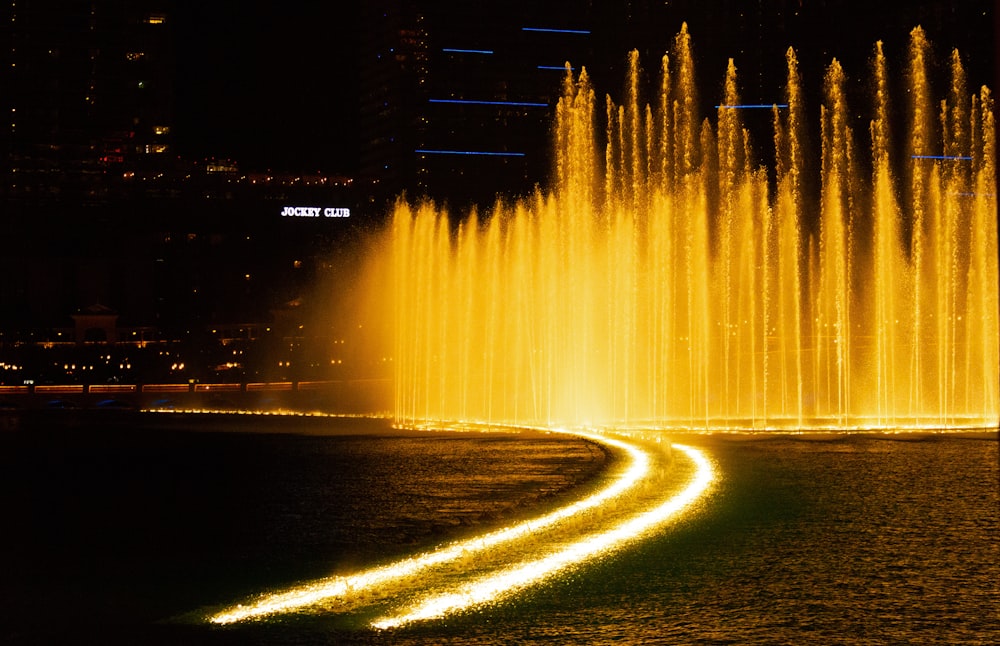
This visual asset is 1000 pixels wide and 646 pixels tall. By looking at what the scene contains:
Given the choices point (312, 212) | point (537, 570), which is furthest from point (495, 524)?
point (312, 212)

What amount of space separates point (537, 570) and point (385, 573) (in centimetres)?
109

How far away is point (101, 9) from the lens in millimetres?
102438

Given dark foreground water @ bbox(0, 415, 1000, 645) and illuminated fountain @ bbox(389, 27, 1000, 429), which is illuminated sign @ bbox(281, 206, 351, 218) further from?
dark foreground water @ bbox(0, 415, 1000, 645)

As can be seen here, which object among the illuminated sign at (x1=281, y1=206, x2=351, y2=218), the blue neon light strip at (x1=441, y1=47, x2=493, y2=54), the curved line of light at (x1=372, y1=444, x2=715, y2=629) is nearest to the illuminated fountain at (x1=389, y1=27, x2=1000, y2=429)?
the curved line of light at (x1=372, y1=444, x2=715, y2=629)

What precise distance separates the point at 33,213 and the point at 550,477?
9729 centimetres

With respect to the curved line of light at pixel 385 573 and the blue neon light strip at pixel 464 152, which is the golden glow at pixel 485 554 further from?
the blue neon light strip at pixel 464 152

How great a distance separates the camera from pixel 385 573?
8688 millimetres

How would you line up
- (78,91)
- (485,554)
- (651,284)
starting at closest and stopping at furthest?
(485,554), (651,284), (78,91)

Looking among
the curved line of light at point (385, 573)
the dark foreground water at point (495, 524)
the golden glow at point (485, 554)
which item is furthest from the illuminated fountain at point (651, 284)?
the curved line of light at point (385, 573)

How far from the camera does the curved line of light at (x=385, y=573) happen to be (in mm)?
7672

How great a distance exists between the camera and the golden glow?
783cm

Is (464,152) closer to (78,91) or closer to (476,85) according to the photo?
(476,85)

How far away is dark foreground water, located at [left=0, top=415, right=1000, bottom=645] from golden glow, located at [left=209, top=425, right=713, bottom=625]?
25cm

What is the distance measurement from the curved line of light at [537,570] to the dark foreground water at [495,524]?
0.68 feet
